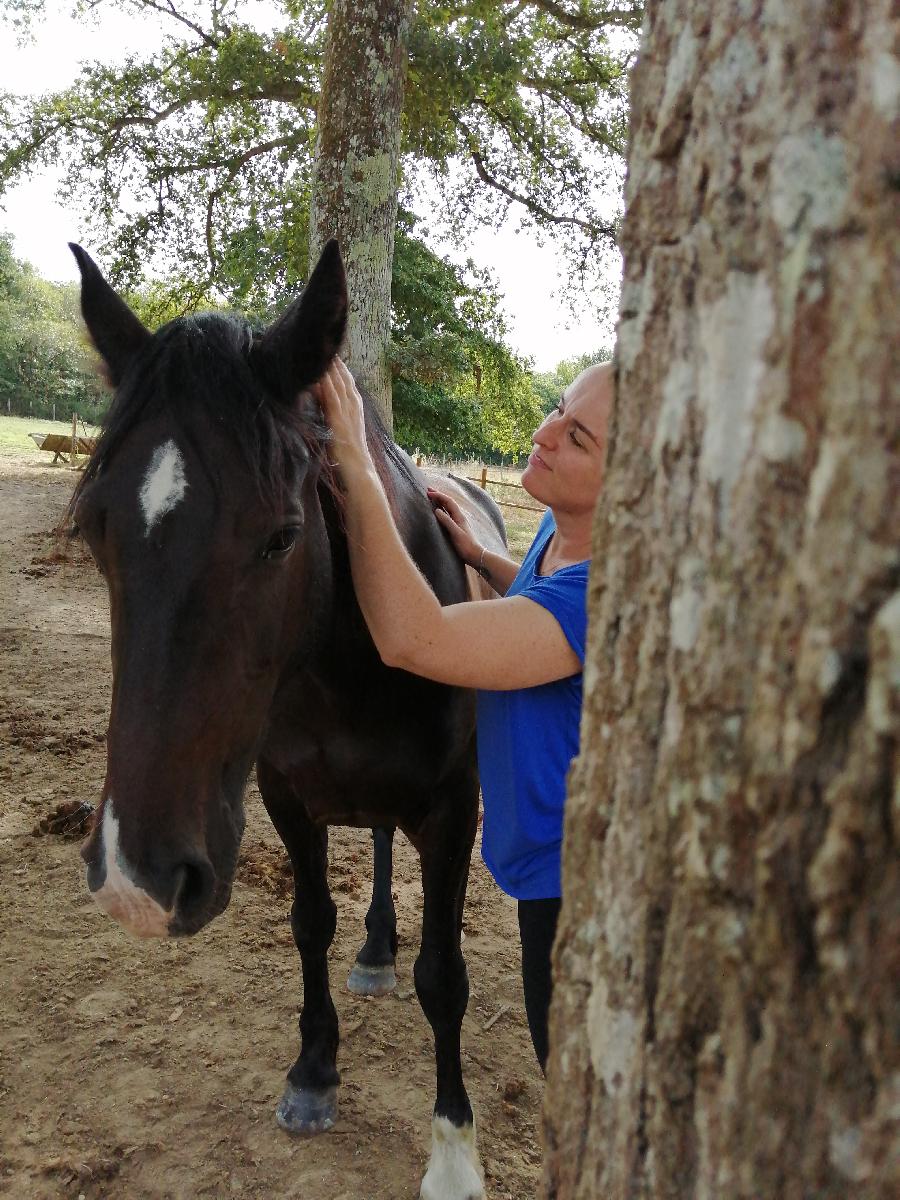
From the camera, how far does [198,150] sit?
11086 millimetres

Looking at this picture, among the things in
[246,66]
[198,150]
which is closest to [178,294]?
[198,150]

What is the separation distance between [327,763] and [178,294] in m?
11.1

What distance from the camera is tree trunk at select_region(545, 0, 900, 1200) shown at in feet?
2.11

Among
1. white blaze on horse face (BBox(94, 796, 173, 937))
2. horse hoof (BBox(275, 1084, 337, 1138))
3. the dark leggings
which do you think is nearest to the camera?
white blaze on horse face (BBox(94, 796, 173, 937))

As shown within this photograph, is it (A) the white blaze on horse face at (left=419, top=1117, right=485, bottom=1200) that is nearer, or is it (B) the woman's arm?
(B) the woman's arm

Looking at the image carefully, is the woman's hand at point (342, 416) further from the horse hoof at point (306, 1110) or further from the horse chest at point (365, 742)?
the horse hoof at point (306, 1110)

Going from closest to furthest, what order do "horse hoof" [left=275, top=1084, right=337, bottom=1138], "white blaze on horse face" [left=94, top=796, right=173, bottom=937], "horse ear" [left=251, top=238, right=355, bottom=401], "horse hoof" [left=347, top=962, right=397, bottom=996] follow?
"white blaze on horse face" [left=94, top=796, right=173, bottom=937]
"horse ear" [left=251, top=238, right=355, bottom=401]
"horse hoof" [left=275, top=1084, right=337, bottom=1138]
"horse hoof" [left=347, top=962, right=397, bottom=996]

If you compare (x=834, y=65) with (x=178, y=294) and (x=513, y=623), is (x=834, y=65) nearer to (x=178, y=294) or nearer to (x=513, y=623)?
(x=513, y=623)

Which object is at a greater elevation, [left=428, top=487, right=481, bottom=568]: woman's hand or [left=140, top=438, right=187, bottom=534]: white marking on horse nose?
[left=140, top=438, right=187, bottom=534]: white marking on horse nose

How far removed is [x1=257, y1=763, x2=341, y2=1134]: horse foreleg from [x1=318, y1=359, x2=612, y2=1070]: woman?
794 millimetres

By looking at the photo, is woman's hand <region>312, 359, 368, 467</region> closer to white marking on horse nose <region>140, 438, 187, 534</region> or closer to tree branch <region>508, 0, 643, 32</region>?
white marking on horse nose <region>140, 438, 187, 534</region>

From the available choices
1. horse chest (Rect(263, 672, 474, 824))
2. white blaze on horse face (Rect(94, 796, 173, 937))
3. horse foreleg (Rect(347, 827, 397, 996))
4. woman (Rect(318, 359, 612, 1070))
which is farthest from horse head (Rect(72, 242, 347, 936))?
horse foreleg (Rect(347, 827, 397, 996))

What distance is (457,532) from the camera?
8.88 ft

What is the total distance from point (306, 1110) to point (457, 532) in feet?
6.13
